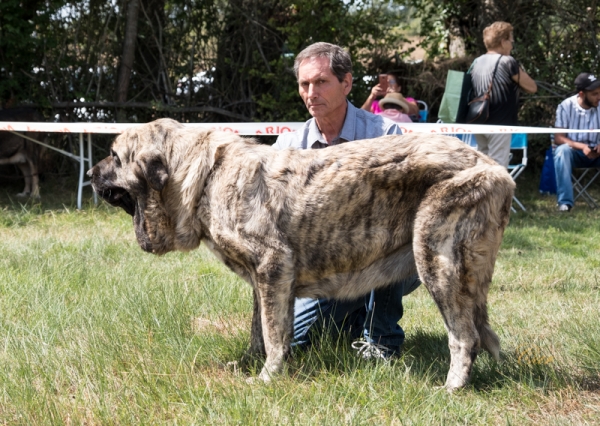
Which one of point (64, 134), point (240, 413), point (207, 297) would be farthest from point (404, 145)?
point (64, 134)

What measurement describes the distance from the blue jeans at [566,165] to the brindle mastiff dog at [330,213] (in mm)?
7006

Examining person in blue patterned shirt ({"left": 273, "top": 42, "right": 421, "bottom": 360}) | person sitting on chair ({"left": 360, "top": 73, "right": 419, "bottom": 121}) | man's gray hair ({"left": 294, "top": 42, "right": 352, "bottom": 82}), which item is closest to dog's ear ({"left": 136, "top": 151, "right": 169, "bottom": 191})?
person in blue patterned shirt ({"left": 273, "top": 42, "right": 421, "bottom": 360})

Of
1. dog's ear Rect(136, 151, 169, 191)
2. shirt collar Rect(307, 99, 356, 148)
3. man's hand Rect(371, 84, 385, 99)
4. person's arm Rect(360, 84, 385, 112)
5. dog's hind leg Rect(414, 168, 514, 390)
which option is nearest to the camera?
dog's hind leg Rect(414, 168, 514, 390)

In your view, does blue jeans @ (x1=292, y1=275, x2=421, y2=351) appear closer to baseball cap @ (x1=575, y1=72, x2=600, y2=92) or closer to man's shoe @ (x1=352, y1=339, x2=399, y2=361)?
man's shoe @ (x1=352, y1=339, x2=399, y2=361)

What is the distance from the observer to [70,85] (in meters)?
12.2

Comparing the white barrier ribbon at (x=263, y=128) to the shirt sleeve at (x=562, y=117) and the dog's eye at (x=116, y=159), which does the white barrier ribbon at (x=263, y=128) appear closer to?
the shirt sleeve at (x=562, y=117)

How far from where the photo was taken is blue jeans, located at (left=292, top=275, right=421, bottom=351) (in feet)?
13.8

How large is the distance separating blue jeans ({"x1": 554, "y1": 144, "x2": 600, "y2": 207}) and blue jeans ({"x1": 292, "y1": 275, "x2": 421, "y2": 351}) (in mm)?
6525

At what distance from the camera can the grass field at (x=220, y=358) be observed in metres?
3.22

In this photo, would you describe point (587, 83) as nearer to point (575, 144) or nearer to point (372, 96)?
point (575, 144)

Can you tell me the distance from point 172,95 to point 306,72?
876 centimetres

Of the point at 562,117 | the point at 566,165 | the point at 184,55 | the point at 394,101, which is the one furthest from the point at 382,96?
the point at 184,55

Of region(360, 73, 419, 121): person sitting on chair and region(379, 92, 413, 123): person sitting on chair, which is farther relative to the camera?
region(360, 73, 419, 121): person sitting on chair

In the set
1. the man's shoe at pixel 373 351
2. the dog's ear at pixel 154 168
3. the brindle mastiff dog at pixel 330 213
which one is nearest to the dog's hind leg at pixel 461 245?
the brindle mastiff dog at pixel 330 213
